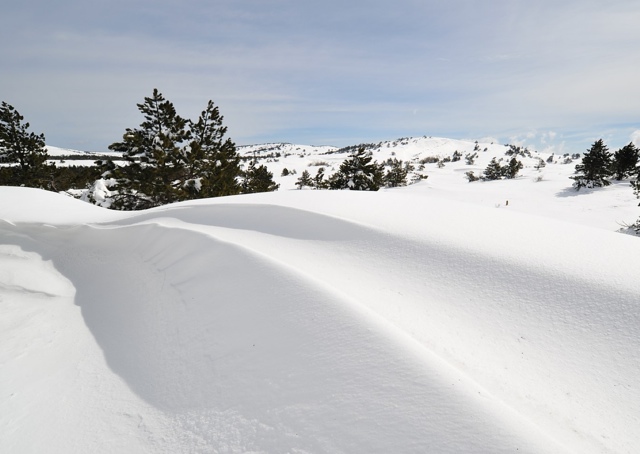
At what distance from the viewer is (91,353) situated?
356cm

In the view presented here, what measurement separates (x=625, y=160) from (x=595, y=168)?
542cm

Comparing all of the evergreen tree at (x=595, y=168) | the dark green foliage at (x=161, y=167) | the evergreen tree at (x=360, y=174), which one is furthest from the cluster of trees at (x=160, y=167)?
the evergreen tree at (x=595, y=168)

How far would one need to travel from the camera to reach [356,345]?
2473 millimetres

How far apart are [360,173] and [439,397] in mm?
22344

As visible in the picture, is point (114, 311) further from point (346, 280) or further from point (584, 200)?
point (584, 200)

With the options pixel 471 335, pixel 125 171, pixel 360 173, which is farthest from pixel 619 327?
pixel 360 173

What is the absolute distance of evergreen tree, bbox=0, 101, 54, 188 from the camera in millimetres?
19359

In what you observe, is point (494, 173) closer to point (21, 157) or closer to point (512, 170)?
point (512, 170)

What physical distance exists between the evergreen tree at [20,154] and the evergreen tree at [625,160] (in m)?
46.0

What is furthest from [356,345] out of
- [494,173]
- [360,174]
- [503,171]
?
[503,171]

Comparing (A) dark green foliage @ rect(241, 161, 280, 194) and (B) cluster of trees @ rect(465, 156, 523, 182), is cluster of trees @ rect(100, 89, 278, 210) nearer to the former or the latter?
(A) dark green foliage @ rect(241, 161, 280, 194)

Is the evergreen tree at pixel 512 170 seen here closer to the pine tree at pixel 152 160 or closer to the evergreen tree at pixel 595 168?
the evergreen tree at pixel 595 168

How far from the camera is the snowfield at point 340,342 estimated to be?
1.99 meters

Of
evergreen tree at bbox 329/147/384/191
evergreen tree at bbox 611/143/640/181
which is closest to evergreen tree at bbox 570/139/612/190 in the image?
evergreen tree at bbox 611/143/640/181
